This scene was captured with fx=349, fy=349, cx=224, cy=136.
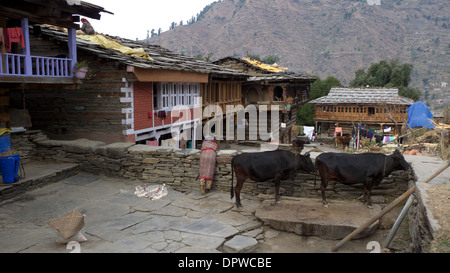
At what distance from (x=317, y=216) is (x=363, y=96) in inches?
1447

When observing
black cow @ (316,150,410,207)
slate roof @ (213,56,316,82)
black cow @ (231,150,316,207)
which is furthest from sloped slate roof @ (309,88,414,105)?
black cow @ (231,150,316,207)

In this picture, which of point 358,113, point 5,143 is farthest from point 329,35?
point 5,143

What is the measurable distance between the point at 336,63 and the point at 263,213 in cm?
11279

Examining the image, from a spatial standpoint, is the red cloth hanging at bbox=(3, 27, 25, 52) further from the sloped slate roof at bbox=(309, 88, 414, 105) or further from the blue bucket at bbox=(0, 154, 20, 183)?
the sloped slate roof at bbox=(309, 88, 414, 105)

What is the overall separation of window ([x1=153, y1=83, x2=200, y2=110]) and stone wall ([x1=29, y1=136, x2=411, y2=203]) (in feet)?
14.9

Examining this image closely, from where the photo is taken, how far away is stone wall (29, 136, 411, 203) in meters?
8.87

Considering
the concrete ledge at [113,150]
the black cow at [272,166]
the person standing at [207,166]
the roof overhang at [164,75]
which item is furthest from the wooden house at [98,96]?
the black cow at [272,166]

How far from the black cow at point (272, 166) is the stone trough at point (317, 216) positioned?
0.57 metres

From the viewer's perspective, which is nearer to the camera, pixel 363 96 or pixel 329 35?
pixel 363 96

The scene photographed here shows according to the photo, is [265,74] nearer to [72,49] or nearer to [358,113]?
[358,113]

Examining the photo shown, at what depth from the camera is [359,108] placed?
4066 cm

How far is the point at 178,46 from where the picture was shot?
128 meters
